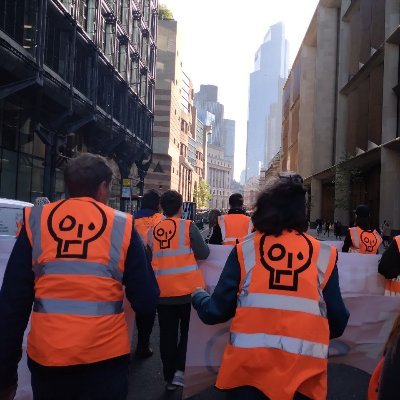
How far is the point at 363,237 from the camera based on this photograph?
21.3ft

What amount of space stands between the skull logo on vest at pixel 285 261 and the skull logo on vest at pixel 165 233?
236cm

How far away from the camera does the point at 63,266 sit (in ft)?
7.54

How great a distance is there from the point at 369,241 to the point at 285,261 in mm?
4559

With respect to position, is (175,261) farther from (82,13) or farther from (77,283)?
(82,13)

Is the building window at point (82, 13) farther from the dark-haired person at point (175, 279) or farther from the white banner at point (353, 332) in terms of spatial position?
the white banner at point (353, 332)

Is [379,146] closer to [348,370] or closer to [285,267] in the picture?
[348,370]

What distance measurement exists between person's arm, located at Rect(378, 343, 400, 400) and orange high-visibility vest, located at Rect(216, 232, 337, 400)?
0.88 meters

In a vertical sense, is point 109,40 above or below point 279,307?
above

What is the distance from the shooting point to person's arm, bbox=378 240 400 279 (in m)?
3.85

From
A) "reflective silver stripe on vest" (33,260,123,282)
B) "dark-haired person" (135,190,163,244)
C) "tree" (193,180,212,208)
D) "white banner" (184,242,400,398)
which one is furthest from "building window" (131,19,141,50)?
"tree" (193,180,212,208)

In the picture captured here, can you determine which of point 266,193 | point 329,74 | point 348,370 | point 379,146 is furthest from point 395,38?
point 266,193

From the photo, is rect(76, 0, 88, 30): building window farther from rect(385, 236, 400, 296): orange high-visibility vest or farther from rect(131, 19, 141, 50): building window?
rect(385, 236, 400, 296): orange high-visibility vest

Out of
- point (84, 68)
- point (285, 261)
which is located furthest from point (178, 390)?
point (84, 68)

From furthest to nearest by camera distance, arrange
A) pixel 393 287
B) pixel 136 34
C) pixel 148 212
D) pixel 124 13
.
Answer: pixel 136 34, pixel 124 13, pixel 148 212, pixel 393 287
